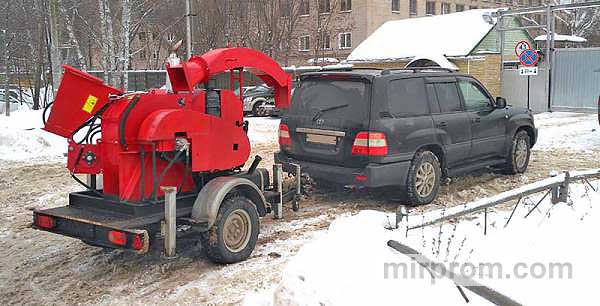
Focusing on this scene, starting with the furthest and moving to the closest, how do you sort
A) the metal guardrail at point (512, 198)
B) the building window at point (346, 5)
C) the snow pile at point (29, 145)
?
the building window at point (346, 5) < the snow pile at point (29, 145) < the metal guardrail at point (512, 198)

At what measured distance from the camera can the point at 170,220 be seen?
5316mm

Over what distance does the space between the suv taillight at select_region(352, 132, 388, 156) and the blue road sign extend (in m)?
13.2

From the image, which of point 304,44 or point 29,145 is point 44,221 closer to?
point 29,145

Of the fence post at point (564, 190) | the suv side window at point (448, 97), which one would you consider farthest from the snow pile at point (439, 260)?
the suv side window at point (448, 97)

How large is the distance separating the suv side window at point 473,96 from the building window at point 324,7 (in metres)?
36.5

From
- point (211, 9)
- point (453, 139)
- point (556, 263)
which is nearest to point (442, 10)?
point (211, 9)

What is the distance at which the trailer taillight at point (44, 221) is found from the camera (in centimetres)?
564

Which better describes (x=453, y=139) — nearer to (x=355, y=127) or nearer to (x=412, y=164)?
(x=412, y=164)

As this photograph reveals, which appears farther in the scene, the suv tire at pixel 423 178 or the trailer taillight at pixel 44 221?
the suv tire at pixel 423 178

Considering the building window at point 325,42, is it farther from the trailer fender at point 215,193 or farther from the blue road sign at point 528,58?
the trailer fender at point 215,193

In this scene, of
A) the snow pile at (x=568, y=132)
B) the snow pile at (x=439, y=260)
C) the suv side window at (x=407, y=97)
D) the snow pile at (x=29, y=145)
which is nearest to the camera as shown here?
the snow pile at (x=439, y=260)

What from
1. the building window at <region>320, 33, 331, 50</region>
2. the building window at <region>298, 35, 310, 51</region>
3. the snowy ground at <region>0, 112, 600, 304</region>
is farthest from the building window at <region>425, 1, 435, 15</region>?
the snowy ground at <region>0, 112, 600, 304</region>

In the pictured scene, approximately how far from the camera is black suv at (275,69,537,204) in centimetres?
754

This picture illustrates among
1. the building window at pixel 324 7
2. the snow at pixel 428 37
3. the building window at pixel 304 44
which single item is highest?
the building window at pixel 324 7
